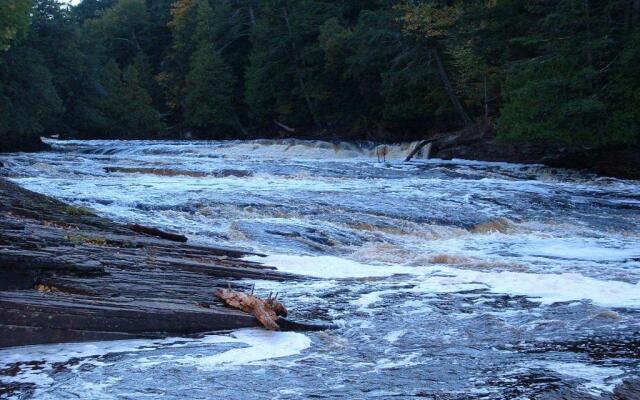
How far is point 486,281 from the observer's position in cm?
941

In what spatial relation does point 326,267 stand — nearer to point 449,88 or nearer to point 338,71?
point 449,88

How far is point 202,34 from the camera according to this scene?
59500 millimetres

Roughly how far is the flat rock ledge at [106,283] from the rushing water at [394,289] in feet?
0.65

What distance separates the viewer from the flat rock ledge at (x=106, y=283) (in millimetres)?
6266

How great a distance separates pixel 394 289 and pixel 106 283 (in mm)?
3161

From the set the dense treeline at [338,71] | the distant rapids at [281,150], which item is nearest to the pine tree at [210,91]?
the dense treeline at [338,71]

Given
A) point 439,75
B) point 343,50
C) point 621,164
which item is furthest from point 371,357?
point 343,50

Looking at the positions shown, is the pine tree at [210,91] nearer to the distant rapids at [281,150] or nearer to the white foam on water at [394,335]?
the distant rapids at [281,150]

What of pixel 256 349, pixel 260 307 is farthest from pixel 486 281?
pixel 256 349

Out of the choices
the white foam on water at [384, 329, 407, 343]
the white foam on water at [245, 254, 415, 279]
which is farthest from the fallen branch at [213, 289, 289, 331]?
the white foam on water at [245, 254, 415, 279]

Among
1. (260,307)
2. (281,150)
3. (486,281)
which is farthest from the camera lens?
(281,150)

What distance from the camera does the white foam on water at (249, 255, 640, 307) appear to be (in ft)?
27.8

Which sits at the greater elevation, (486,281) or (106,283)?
(106,283)

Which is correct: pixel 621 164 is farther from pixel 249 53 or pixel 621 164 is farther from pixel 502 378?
pixel 249 53
